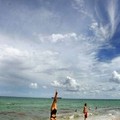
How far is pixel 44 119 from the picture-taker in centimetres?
4109

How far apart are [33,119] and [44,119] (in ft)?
6.47

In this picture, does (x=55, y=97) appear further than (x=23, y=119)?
No

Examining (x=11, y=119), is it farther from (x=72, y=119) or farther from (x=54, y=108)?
(x=54, y=108)

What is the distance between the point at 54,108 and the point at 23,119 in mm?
33242

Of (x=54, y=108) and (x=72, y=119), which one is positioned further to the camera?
(x=72, y=119)

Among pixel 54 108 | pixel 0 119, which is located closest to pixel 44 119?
pixel 0 119

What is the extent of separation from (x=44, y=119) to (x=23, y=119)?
12.3 feet

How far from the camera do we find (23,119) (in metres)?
40.9

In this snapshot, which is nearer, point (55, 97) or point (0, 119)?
point (55, 97)

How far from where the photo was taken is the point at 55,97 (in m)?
9.05

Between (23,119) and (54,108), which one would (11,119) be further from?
(54,108)

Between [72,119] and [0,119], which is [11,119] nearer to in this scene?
[0,119]

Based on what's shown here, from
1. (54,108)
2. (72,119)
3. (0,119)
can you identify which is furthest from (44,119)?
(54,108)

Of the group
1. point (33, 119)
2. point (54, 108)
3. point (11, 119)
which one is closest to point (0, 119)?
point (11, 119)
